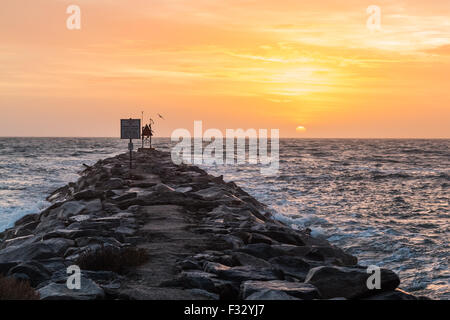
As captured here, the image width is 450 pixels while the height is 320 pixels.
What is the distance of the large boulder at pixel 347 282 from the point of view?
6.46 m

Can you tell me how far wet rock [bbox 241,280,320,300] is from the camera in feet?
20.6

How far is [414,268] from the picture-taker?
1198cm

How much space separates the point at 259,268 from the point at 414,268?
5.73 m

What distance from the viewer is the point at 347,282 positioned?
21.6 ft

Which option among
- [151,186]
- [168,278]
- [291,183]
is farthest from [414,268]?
[291,183]

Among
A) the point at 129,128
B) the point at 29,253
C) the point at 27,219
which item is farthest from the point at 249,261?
the point at 129,128

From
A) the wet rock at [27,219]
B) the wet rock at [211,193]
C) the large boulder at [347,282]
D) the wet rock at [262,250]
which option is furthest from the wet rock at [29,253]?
the wet rock at [27,219]

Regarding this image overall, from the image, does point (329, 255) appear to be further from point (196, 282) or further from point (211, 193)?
point (211, 193)

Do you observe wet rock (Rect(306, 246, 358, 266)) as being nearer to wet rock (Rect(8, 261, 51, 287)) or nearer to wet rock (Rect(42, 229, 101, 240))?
wet rock (Rect(42, 229, 101, 240))

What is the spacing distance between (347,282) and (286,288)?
0.77 meters
